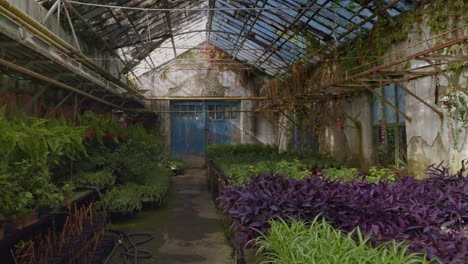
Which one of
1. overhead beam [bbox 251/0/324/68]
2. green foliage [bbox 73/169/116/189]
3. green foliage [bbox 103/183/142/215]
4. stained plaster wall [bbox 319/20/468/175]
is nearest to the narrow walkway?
green foliage [bbox 103/183/142/215]

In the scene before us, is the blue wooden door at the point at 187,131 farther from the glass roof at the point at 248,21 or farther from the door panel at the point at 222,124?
the glass roof at the point at 248,21

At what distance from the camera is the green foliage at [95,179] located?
17.2ft

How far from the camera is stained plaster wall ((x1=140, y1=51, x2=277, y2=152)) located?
14.0m

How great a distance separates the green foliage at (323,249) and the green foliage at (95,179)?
3.76 metres

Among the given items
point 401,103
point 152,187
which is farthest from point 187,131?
point 401,103

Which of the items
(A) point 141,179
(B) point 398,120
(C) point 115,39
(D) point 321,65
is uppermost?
(C) point 115,39

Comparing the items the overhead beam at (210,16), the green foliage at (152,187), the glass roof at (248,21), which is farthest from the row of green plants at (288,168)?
the overhead beam at (210,16)

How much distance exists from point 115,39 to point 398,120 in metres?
6.86

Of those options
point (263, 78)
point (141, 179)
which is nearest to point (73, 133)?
point (141, 179)

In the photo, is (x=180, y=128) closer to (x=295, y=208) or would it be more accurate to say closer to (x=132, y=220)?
(x=132, y=220)

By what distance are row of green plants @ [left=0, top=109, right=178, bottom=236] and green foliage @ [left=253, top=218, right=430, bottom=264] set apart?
6.12 ft

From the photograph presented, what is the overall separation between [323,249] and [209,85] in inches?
500

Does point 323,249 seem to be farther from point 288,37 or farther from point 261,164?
point 288,37

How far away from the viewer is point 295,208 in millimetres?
2652
